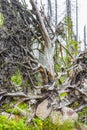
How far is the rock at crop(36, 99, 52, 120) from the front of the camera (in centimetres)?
1034

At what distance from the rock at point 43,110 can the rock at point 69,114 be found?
499 millimetres

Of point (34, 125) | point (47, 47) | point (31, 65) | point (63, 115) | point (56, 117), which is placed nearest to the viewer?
point (34, 125)

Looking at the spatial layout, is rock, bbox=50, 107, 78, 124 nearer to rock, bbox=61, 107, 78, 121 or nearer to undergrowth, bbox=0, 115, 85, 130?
rock, bbox=61, 107, 78, 121

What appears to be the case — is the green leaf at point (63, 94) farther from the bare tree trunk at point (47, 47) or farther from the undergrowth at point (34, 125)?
the undergrowth at point (34, 125)

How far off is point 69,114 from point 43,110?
0.88 metres

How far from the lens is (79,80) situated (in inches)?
441

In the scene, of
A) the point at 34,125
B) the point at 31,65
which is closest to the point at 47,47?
the point at 31,65

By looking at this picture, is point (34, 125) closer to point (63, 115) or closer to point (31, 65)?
point (63, 115)

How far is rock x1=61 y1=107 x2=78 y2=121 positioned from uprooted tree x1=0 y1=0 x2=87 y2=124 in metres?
0.21

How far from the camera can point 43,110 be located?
10469 mm

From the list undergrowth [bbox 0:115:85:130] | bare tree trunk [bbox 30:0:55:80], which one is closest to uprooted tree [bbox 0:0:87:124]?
bare tree trunk [bbox 30:0:55:80]

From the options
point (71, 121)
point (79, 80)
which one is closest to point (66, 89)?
point (79, 80)

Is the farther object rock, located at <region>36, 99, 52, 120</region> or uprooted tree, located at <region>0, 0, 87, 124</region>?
rock, located at <region>36, 99, 52, 120</region>

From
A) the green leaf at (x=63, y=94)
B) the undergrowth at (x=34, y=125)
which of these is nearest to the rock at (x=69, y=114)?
the undergrowth at (x=34, y=125)
